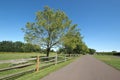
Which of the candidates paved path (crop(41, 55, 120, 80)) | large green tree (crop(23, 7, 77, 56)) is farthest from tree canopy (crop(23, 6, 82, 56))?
paved path (crop(41, 55, 120, 80))

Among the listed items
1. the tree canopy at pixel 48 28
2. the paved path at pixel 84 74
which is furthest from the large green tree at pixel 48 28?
the paved path at pixel 84 74

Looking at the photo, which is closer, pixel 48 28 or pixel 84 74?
pixel 84 74

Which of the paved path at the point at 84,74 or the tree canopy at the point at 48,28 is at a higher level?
the tree canopy at the point at 48,28

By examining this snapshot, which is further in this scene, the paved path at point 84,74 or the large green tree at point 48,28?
the large green tree at point 48,28

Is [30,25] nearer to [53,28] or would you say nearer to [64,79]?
[53,28]

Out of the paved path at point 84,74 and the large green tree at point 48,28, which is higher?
the large green tree at point 48,28

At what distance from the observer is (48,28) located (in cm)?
2930

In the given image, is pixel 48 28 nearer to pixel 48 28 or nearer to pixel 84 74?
pixel 48 28

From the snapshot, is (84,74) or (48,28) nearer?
(84,74)

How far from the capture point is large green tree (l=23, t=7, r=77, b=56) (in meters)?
29.4

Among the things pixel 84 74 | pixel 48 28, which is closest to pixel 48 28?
pixel 48 28

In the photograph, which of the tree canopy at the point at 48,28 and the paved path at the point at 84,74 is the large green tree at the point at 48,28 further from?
the paved path at the point at 84,74

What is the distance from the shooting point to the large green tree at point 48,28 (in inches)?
1158

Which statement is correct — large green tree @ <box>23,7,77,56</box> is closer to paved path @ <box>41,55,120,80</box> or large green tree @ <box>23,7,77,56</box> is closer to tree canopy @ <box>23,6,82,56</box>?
tree canopy @ <box>23,6,82,56</box>
